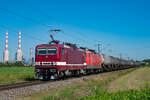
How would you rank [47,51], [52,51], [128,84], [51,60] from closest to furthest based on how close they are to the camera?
Answer: [128,84] → [51,60] → [52,51] → [47,51]

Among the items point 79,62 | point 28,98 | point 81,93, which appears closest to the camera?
point 28,98

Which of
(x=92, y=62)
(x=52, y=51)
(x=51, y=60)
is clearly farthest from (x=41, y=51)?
(x=92, y=62)

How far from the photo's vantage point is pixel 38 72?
22.4 meters

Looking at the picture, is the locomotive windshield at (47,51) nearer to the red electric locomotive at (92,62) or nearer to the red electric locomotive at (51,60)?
the red electric locomotive at (51,60)

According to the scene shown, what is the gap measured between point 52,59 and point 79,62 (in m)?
7.66

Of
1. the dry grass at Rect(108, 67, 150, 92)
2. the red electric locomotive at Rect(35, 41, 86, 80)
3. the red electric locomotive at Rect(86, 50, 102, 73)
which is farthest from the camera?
the red electric locomotive at Rect(86, 50, 102, 73)

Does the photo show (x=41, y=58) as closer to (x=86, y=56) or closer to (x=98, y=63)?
(x=86, y=56)

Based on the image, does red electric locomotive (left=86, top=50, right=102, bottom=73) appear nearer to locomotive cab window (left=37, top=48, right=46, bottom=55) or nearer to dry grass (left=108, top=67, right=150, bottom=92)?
dry grass (left=108, top=67, right=150, bottom=92)

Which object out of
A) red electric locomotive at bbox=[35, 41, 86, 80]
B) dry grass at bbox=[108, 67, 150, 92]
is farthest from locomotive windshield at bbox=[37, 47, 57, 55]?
dry grass at bbox=[108, 67, 150, 92]

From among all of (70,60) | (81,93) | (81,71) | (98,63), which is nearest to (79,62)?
(81,71)

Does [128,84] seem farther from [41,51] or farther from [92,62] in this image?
[92,62]

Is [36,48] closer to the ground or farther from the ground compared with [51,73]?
farther from the ground

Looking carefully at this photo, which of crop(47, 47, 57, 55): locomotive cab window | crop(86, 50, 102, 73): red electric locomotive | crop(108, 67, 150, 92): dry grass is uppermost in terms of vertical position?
crop(47, 47, 57, 55): locomotive cab window

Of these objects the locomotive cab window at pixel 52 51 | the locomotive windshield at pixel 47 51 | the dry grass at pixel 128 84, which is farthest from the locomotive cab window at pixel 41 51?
the dry grass at pixel 128 84
